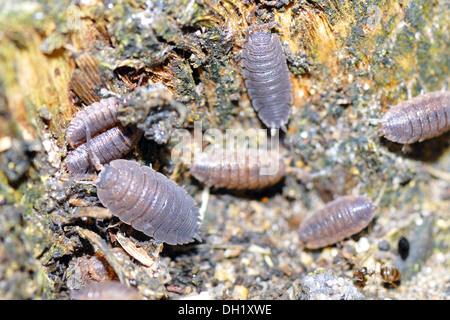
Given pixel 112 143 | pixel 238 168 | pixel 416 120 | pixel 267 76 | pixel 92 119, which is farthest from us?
pixel 238 168

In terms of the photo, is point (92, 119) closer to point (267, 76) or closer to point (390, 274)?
point (267, 76)

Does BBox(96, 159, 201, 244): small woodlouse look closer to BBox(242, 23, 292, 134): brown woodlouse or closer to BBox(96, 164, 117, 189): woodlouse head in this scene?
BBox(96, 164, 117, 189): woodlouse head

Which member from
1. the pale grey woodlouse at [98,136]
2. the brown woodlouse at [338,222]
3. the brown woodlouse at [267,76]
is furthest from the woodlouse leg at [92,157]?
the brown woodlouse at [338,222]

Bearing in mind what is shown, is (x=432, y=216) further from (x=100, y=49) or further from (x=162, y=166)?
(x=100, y=49)

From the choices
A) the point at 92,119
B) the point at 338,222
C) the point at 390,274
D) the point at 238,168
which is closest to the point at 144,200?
the point at 92,119

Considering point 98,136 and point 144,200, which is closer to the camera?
point 144,200

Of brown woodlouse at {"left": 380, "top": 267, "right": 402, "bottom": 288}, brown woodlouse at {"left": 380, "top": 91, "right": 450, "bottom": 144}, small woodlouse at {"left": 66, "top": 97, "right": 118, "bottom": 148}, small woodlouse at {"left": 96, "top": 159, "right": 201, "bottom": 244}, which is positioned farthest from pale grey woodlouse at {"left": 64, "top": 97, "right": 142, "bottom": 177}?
brown woodlouse at {"left": 380, "top": 267, "right": 402, "bottom": 288}

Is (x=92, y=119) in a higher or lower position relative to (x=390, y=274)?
higher
